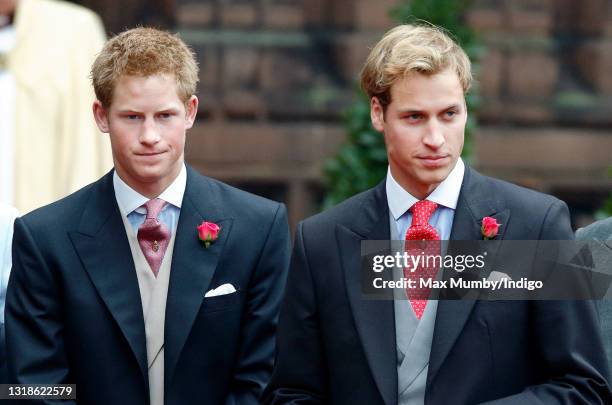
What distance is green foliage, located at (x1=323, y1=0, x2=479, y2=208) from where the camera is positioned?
892cm

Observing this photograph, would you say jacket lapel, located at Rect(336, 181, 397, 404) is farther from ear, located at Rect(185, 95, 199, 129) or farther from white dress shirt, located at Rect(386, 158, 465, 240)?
ear, located at Rect(185, 95, 199, 129)

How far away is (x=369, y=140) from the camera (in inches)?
355

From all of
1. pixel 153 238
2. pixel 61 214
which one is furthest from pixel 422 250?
pixel 61 214

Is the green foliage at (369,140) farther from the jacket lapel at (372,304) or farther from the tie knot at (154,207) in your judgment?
the jacket lapel at (372,304)

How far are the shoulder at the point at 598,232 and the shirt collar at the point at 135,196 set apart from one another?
1.19 metres

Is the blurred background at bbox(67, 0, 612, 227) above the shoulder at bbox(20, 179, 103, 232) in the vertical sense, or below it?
above

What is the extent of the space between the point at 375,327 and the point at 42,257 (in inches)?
40.2

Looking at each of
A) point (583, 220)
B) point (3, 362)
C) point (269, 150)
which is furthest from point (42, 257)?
point (583, 220)

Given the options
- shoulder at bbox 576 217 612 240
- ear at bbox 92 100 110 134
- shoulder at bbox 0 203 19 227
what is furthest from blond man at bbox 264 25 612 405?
shoulder at bbox 0 203 19 227

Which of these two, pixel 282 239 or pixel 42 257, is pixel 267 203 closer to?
pixel 282 239

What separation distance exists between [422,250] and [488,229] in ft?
0.63

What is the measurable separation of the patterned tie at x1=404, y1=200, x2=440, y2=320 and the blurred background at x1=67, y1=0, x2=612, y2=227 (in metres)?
5.09

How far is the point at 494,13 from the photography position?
10.7 meters

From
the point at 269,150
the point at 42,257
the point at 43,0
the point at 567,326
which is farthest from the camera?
the point at 269,150
